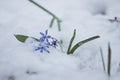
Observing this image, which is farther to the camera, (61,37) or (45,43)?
(61,37)

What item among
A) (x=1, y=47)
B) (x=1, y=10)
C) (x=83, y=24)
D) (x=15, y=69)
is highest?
(x=1, y=10)

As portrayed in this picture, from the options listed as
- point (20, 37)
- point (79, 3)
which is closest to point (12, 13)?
point (20, 37)

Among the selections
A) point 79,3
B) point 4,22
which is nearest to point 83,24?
point 79,3

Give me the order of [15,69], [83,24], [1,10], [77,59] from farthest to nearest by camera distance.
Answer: [1,10] < [83,24] < [77,59] < [15,69]

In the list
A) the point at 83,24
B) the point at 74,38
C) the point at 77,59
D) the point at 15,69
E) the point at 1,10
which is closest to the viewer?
the point at 15,69

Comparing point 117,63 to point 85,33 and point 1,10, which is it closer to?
point 85,33

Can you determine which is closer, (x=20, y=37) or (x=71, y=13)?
(x=20, y=37)

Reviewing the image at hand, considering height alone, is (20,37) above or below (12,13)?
below

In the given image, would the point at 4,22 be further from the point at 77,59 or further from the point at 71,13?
the point at 77,59
